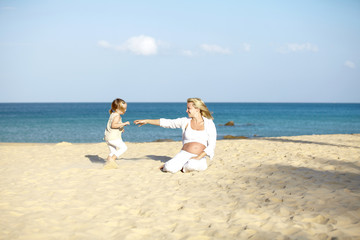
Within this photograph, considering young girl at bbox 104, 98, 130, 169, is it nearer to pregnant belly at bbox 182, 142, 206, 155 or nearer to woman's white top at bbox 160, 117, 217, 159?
woman's white top at bbox 160, 117, 217, 159

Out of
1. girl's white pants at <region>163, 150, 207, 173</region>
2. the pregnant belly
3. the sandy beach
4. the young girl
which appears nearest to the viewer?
the sandy beach

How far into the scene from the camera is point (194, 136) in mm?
7137

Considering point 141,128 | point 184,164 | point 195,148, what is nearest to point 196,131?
point 195,148

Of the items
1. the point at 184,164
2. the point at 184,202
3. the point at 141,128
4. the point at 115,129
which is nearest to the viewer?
the point at 184,202

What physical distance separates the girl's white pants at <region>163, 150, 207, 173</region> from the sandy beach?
0.19m

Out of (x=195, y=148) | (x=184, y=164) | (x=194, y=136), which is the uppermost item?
(x=194, y=136)

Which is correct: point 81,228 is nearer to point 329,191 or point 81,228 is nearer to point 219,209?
point 219,209

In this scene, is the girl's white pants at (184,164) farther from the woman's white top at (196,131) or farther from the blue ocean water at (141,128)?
the blue ocean water at (141,128)

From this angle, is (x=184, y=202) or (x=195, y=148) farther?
(x=195, y=148)

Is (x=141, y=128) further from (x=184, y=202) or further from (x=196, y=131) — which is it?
(x=184, y=202)

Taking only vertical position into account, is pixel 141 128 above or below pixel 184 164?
below

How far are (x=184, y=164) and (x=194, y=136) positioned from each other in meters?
0.69

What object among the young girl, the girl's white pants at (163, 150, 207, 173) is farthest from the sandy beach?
the young girl

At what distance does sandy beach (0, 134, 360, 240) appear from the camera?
3746 millimetres
